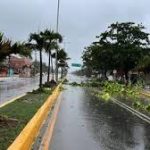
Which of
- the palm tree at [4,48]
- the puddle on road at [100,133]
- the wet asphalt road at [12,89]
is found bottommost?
the puddle on road at [100,133]

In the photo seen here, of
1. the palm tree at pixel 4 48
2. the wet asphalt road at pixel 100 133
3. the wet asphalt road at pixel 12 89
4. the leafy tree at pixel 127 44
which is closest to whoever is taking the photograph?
the wet asphalt road at pixel 100 133

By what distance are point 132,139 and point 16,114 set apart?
6.22 metres

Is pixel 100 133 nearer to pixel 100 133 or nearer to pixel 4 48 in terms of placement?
pixel 100 133

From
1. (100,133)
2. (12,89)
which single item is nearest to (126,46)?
(12,89)

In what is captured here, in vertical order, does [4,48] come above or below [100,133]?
above

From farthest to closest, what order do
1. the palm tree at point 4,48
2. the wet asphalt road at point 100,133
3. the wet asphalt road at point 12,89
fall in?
the wet asphalt road at point 12,89 < the palm tree at point 4,48 < the wet asphalt road at point 100,133

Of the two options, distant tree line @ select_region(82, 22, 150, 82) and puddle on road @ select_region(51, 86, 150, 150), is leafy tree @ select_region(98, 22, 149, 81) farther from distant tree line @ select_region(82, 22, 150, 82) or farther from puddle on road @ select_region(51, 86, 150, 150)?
puddle on road @ select_region(51, 86, 150, 150)

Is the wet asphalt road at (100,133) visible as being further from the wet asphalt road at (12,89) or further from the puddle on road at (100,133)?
the wet asphalt road at (12,89)

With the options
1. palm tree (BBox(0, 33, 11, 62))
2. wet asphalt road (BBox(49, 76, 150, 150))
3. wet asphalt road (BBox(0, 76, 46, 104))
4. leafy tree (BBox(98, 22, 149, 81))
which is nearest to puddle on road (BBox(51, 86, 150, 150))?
wet asphalt road (BBox(49, 76, 150, 150))

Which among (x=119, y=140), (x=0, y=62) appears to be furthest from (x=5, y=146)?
(x=0, y=62)

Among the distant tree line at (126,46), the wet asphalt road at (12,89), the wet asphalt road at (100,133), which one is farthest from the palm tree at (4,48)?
the distant tree line at (126,46)

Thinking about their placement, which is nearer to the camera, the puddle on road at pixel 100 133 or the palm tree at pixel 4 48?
the puddle on road at pixel 100 133

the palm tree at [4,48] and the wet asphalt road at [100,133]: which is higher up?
the palm tree at [4,48]

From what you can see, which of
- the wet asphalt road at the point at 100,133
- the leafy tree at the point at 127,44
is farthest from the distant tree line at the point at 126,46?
the wet asphalt road at the point at 100,133
